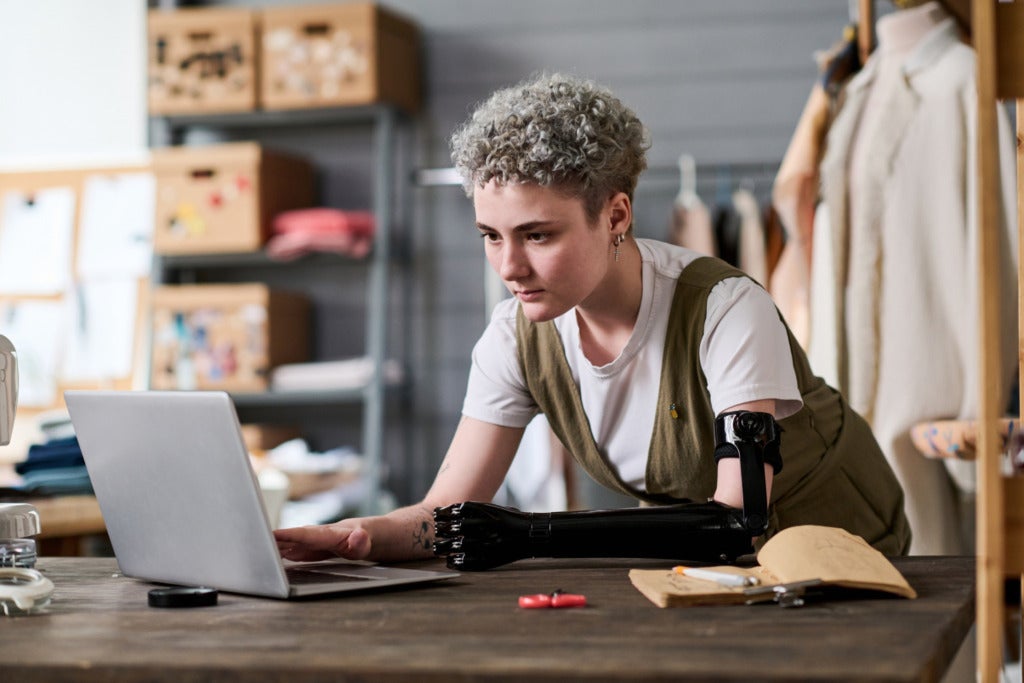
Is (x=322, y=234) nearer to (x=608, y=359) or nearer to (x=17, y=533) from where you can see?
(x=608, y=359)

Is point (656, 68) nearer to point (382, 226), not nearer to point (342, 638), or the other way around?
point (382, 226)

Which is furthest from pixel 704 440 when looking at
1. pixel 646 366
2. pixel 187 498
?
pixel 187 498

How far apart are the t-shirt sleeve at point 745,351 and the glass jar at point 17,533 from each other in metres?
0.86

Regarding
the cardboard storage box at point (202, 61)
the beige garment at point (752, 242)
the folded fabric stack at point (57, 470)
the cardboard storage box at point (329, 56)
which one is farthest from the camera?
the cardboard storage box at point (202, 61)

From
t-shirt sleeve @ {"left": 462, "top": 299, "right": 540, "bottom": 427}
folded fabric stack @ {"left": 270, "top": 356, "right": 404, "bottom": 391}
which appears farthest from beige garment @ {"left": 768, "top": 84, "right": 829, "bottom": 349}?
→ t-shirt sleeve @ {"left": 462, "top": 299, "right": 540, "bottom": 427}

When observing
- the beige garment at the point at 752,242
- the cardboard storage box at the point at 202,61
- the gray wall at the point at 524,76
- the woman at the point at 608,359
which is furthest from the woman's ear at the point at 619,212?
the cardboard storage box at the point at 202,61

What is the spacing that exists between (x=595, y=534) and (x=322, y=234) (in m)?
2.89

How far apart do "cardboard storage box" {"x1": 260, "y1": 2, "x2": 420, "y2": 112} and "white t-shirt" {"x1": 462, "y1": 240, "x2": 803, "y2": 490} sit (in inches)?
97.1

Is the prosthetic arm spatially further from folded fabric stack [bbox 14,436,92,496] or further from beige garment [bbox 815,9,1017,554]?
beige garment [bbox 815,9,1017,554]

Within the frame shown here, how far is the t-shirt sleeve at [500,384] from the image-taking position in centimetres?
184

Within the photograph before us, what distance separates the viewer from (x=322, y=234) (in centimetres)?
417

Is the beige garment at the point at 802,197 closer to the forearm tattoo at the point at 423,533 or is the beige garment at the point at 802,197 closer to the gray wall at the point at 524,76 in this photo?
the gray wall at the point at 524,76

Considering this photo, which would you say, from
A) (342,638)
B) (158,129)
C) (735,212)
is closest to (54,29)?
(158,129)

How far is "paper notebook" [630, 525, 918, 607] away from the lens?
1.14m
